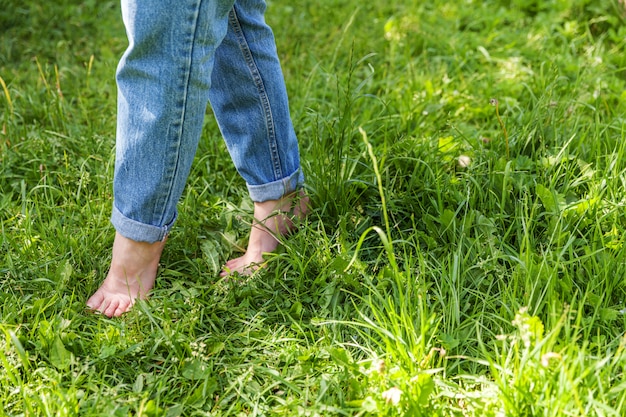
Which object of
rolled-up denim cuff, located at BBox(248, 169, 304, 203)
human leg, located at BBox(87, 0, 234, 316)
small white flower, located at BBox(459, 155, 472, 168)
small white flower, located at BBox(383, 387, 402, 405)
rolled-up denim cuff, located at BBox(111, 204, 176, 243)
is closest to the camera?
small white flower, located at BBox(383, 387, 402, 405)

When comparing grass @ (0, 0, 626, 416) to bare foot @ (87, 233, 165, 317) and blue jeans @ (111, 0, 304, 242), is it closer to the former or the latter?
bare foot @ (87, 233, 165, 317)

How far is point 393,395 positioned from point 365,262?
521 mm

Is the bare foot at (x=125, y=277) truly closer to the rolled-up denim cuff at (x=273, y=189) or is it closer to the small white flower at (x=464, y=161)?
the rolled-up denim cuff at (x=273, y=189)

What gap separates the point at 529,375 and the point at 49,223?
143 cm

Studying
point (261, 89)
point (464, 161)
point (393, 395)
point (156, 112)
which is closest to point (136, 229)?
point (156, 112)

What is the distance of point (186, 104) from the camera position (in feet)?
4.75

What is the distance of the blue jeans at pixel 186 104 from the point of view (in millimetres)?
1361

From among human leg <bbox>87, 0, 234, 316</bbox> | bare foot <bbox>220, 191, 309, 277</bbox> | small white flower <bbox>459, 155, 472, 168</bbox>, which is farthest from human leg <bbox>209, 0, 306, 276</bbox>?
small white flower <bbox>459, 155, 472, 168</bbox>

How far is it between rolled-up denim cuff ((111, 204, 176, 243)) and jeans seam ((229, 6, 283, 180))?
1.17ft

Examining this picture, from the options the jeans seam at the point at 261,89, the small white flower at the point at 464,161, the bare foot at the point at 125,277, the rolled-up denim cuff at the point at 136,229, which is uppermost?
the jeans seam at the point at 261,89

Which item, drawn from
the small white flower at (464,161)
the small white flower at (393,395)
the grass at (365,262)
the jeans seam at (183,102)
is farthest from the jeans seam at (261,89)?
the small white flower at (393,395)

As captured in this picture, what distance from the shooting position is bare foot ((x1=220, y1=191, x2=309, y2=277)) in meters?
1.83

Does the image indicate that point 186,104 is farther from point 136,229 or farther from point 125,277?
point 125,277

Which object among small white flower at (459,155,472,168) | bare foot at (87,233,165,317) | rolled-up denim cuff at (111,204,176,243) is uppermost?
small white flower at (459,155,472,168)
